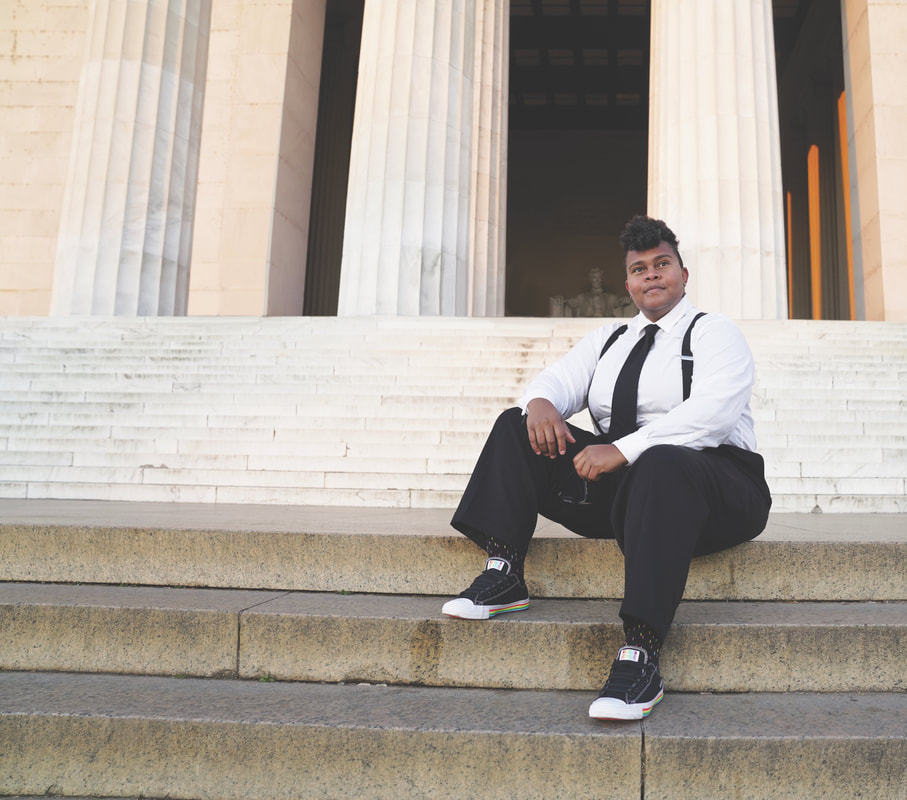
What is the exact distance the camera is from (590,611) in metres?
3.23

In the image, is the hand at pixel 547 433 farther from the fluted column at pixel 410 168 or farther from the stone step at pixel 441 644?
the fluted column at pixel 410 168

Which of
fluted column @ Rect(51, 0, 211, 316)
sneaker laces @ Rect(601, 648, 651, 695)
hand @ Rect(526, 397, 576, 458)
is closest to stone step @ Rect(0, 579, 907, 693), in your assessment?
sneaker laces @ Rect(601, 648, 651, 695)

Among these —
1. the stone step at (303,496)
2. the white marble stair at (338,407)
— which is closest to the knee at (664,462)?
the stone step at (303,496)

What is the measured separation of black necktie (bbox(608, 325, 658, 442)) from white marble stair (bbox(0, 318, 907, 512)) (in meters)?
3.16

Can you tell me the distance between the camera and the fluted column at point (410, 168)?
42.9 feet

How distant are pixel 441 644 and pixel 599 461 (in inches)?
38.8

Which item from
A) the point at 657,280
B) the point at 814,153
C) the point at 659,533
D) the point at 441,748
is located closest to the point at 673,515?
the point at 659,533

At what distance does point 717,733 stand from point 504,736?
70 centimetres

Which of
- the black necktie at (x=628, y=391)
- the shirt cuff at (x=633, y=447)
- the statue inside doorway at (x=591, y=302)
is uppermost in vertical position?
the statue inside doorway at (x=591, y=302)

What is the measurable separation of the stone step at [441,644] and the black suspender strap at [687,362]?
98cm

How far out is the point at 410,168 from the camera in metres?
13.3

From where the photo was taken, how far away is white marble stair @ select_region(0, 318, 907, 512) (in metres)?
7.00

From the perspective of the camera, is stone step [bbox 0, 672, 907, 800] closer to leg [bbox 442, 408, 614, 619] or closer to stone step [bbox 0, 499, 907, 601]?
leg [bbox 442, 408, 614, 619]

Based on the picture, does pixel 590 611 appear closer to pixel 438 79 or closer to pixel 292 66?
pixel 438 79
